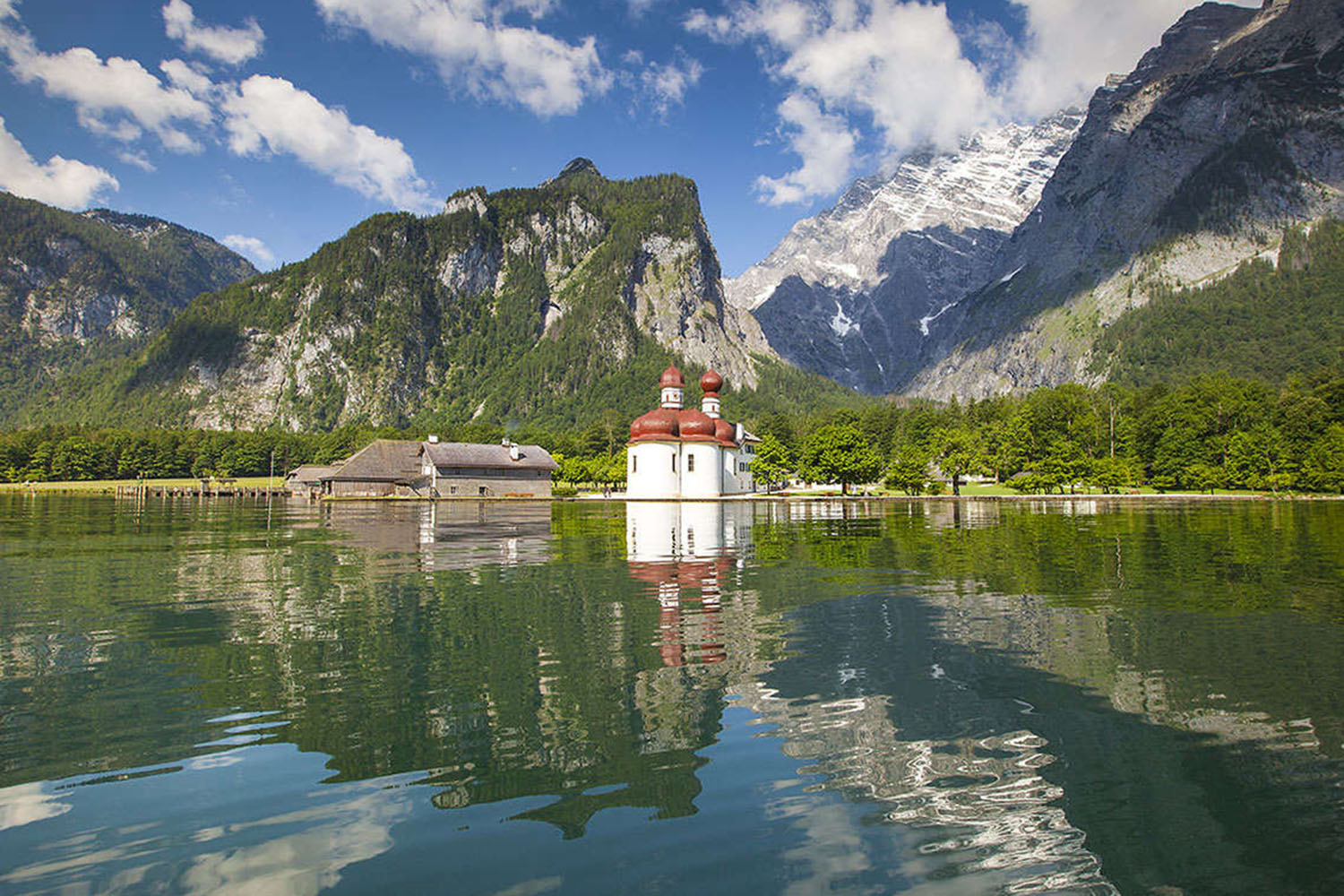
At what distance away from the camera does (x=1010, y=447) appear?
10725 cm

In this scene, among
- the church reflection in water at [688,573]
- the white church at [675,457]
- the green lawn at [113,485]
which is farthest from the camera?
the green lawn at [113,485]

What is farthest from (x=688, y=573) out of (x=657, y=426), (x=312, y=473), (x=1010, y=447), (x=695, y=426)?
(x=312, y=473)

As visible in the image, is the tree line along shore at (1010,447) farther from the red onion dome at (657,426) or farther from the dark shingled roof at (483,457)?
the red onion dome at (657,426)

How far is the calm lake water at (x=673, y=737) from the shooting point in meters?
6.39

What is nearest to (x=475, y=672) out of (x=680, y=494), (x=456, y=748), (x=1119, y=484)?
(x=456, y=748)

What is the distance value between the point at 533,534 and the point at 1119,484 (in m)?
85.5

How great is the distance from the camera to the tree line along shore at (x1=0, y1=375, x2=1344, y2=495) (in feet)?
306

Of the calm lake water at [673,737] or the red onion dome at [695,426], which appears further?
the red onion dome at [695,426]

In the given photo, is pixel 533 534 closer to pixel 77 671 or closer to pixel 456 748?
pixel 77 671

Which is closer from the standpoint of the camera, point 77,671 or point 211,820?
point 211,820

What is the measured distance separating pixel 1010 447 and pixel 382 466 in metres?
86.5

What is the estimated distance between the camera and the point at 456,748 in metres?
8.80

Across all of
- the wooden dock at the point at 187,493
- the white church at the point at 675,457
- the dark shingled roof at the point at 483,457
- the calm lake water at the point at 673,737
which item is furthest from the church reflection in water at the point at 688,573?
the wooden dock at the point at 187,493

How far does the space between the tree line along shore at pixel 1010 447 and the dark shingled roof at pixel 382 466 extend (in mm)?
27883
